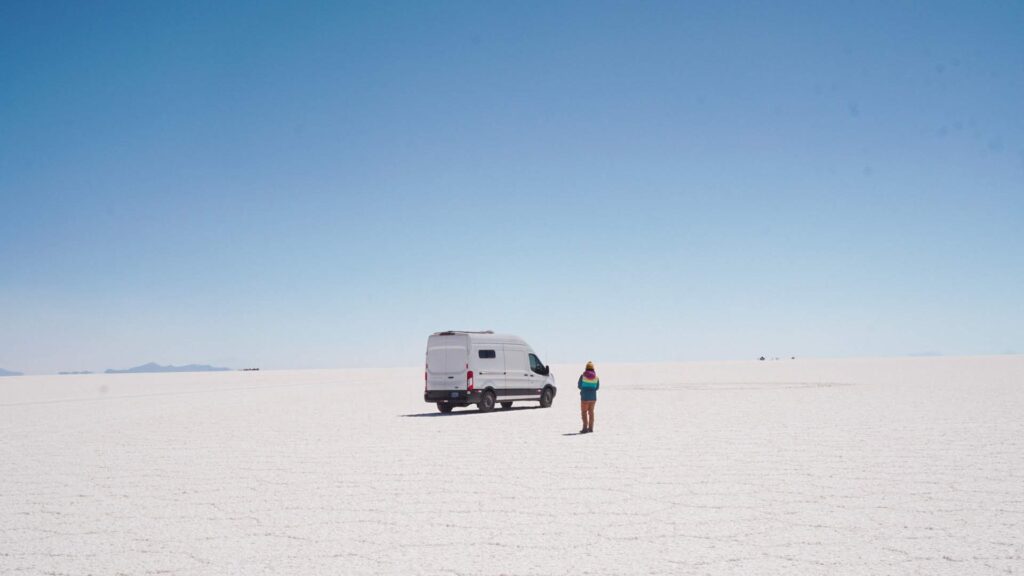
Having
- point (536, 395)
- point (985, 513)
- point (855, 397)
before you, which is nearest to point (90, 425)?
point (536, 395)

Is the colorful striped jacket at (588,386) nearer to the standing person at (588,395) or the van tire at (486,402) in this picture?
the standing person at (588,395)

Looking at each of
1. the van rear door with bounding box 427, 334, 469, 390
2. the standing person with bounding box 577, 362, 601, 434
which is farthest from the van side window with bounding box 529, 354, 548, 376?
the standing person with bounding box 577, 362, 601, 434

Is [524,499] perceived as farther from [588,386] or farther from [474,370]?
[474,370]

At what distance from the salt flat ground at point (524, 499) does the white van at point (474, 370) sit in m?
5.11

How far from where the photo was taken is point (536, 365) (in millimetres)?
28172

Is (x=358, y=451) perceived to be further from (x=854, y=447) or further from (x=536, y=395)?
(x=536, y=395)

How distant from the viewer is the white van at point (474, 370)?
998 inches

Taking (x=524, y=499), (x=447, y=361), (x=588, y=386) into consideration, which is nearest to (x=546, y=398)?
(x=447, y=361)

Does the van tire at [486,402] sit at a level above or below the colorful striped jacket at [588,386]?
below

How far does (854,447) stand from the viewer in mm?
14367

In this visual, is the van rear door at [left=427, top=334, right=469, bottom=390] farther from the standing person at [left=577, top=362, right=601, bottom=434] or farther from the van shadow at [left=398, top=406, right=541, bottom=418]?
the standing person at [left=577, top=362, right=601, bottom=434]

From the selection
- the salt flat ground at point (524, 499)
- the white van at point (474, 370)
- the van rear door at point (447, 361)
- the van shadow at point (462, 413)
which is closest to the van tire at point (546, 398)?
the van shadow at point (462, 413)

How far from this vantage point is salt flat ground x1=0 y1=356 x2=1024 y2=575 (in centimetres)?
700

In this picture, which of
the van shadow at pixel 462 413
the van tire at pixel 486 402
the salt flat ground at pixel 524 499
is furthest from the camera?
the van tire at pixel 486 402
